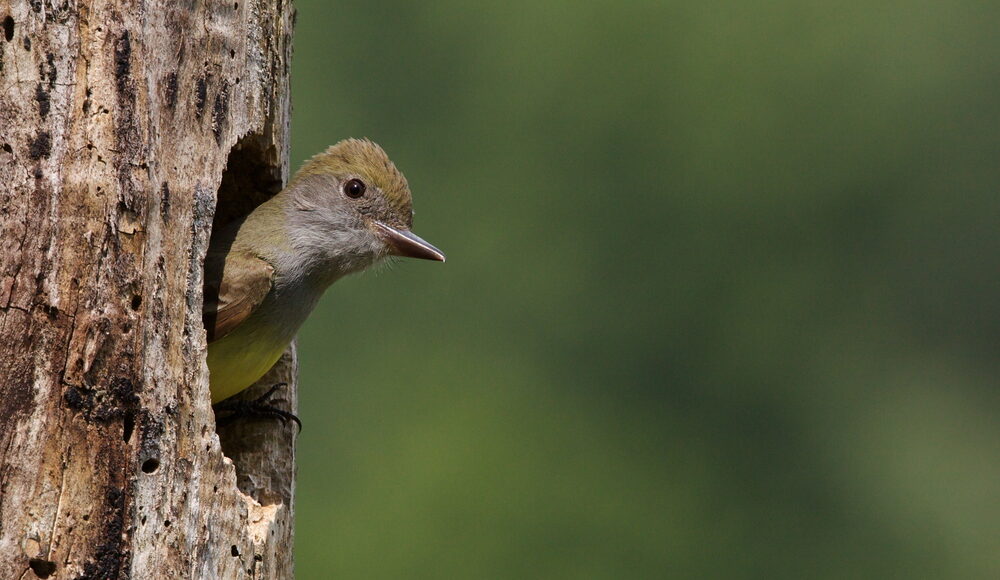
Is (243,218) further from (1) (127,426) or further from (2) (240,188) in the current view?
(1) (127,426)

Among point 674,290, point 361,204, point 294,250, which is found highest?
point 674,290

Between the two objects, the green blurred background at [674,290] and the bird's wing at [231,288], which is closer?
the bird's wing at [231,288]

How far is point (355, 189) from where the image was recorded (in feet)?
20.2

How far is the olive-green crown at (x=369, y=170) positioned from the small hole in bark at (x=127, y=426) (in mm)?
2044

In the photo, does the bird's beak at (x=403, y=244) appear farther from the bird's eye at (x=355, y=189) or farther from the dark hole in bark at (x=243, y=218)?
the dark hole in bark at (x=243, y=218)

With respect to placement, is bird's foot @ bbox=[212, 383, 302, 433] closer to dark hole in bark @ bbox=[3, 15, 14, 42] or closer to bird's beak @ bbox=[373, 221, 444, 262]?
bird's beak @ bbox=[373, 221, 444, 262]

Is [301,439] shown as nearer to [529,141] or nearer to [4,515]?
[529,141]

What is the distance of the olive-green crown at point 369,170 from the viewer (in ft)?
20.2

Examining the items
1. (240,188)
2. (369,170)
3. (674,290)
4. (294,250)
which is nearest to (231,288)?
(294,250)

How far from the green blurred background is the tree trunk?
12727mm

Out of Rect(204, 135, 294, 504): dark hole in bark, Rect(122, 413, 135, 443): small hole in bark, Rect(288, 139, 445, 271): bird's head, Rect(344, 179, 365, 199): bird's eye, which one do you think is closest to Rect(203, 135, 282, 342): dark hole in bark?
Rect(204, 135, 294, 504): dark hole in bark

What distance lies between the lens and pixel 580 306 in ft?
72.0

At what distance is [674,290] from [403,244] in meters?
16.1

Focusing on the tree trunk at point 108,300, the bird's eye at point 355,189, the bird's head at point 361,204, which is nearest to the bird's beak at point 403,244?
the bird's head at point 361,204
